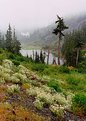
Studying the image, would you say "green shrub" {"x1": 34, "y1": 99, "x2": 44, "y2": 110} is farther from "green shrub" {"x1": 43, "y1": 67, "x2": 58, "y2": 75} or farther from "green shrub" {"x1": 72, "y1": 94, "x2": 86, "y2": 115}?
"green shrub" {"x1": 43, "y1": 67, "x2": 58, "y2": 75}

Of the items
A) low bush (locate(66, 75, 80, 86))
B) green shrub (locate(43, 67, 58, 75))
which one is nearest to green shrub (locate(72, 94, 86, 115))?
low bush (locate(66, 75, 80, 86))

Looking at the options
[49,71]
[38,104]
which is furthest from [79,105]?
[49,71]

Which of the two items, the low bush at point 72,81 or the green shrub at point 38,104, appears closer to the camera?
the green shrub at point 38,104

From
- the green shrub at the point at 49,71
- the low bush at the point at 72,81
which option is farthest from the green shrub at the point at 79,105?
the green shrub at the point at 49,71

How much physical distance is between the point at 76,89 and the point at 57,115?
1843 centimetres

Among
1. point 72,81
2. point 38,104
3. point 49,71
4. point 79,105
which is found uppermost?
point 38,104

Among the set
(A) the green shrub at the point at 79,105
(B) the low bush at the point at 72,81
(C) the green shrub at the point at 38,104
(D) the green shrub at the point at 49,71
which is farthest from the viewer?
Result: (D) the green shrub at the point at 49,71

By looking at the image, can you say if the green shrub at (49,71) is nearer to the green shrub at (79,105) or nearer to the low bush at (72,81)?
the low bush at (72,81)

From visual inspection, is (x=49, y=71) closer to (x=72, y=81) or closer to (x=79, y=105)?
(x=72, y=81)

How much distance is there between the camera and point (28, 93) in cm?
1778

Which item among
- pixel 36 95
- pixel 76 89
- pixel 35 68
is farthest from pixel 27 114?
pixel 35 68

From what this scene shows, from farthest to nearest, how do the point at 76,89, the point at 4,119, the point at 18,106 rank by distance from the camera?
the point at 76,89 < the point at 18,106 < the point at 4,119

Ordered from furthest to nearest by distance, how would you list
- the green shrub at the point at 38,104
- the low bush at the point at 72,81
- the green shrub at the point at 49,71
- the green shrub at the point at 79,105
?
the green shrub at the point at 49,71 → the low bush at the point at 72,81 → the green shrub at the point at 79,105 → the green shrub at the point at 38,104

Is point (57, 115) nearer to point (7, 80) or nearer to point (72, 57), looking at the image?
point (7, 80)
